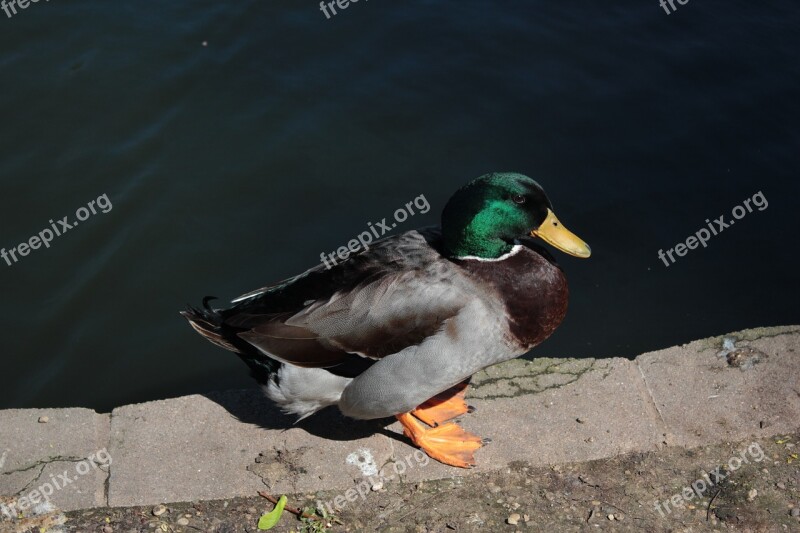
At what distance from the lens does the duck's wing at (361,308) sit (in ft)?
11.8

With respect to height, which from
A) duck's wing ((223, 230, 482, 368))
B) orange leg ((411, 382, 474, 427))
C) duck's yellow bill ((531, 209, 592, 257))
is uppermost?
duck's wing ((223, 230, 482, 368))

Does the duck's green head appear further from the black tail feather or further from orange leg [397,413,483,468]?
the black tail feather

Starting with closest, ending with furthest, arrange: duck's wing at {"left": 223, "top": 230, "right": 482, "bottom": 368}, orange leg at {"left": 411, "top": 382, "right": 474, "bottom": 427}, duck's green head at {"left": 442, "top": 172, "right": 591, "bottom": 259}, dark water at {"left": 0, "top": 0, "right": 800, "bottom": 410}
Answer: duck's wing at {"left": 223, "top": 230, "right": 482, "bottom": 368}
duck's green head at {"left": 442, "top": 172, "right": 591, "bottom": 259}
orange leg at {"left": 411, "top": 382, "right": 474, "bottom": 427}
dark water at {"left": 0, "top": 0, "right": 800, "bottom": 410}

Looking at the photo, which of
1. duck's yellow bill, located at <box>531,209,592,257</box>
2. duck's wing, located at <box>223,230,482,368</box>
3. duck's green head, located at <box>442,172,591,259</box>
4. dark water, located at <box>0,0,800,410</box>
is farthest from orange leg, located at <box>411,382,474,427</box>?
dark water, located at <box>0,0,800,410</box>

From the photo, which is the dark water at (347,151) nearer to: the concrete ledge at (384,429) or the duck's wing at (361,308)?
the concrete ledge at (384,429)

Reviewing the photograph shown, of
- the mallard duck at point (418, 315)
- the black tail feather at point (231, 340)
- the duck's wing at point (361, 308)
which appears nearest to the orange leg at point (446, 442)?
the mallard duck at point (418, 315)

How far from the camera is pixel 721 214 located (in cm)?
609

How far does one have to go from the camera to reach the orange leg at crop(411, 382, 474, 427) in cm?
406

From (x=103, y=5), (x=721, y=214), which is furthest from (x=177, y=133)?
(x=721, y=214)

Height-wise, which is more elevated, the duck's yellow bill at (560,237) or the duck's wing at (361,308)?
the duck's wing at (361,308)

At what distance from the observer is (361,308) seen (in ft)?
11.9

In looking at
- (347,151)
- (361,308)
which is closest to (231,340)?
(361,308)

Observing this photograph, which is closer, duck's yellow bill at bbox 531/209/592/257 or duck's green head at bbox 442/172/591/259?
duck's green head at bbox 442/172/591/259

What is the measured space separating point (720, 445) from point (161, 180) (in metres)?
4.23
